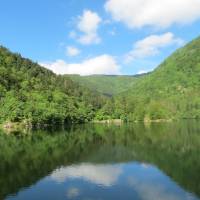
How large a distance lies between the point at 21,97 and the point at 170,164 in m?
135

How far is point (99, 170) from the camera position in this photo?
66.0m

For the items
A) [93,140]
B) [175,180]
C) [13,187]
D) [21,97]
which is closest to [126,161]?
[175,180]

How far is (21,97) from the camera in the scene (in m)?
194

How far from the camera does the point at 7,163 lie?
70688 mm

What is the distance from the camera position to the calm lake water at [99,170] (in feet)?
161

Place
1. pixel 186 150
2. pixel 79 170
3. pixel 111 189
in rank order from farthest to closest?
pixel 186 150 < pixel 79 170 < pixel 111 189

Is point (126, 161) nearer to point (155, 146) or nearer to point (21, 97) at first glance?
point (155, 146)

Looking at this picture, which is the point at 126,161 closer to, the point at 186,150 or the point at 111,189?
the point at 186,150

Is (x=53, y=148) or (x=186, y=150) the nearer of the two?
(x=186, y=150)

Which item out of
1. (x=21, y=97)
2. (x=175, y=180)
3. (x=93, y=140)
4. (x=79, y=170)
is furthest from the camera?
(x=21, y=97)

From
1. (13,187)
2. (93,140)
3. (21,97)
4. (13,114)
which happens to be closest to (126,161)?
(13,187)

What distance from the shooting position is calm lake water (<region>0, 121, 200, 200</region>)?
49094mm

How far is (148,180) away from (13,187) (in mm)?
19324

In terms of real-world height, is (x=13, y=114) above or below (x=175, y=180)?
above
